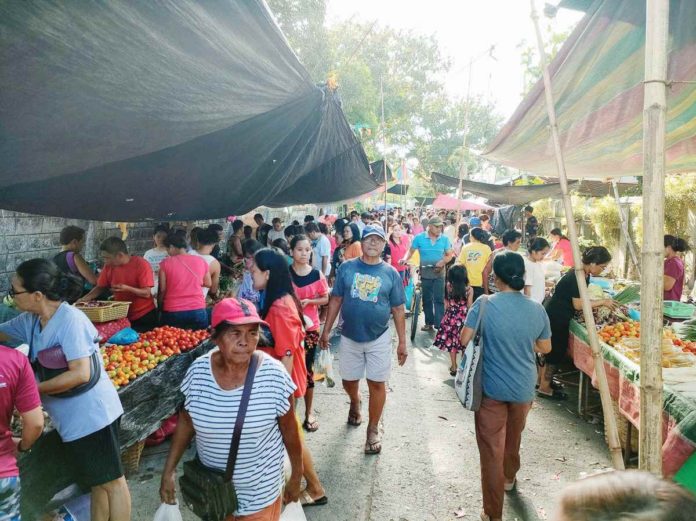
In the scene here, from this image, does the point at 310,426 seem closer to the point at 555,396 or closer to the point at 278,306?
the point at 278,306

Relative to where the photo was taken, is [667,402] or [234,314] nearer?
[234,314]

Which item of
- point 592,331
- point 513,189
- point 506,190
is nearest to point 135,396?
point 592,331

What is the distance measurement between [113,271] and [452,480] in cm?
410

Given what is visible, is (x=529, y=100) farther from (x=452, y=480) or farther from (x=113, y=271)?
(x=113, y=271)

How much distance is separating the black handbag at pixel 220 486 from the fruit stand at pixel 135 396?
5.62ft

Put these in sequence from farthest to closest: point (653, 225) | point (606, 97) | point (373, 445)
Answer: point (373, 445) < point (606, 97) < point (653, 225)

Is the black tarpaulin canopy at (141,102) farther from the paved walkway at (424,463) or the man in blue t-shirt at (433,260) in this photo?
the man in blue t-shirt at (433,260)

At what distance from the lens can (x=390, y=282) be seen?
174 inches

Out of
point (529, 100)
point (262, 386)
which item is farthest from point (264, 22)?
point (529, 100)

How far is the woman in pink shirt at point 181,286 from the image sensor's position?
519 centimetres

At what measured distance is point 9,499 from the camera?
2277mm

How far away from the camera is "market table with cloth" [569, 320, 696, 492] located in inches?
98.8

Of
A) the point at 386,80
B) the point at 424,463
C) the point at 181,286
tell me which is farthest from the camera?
the point at 386,80

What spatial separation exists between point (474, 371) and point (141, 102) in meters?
2.80
